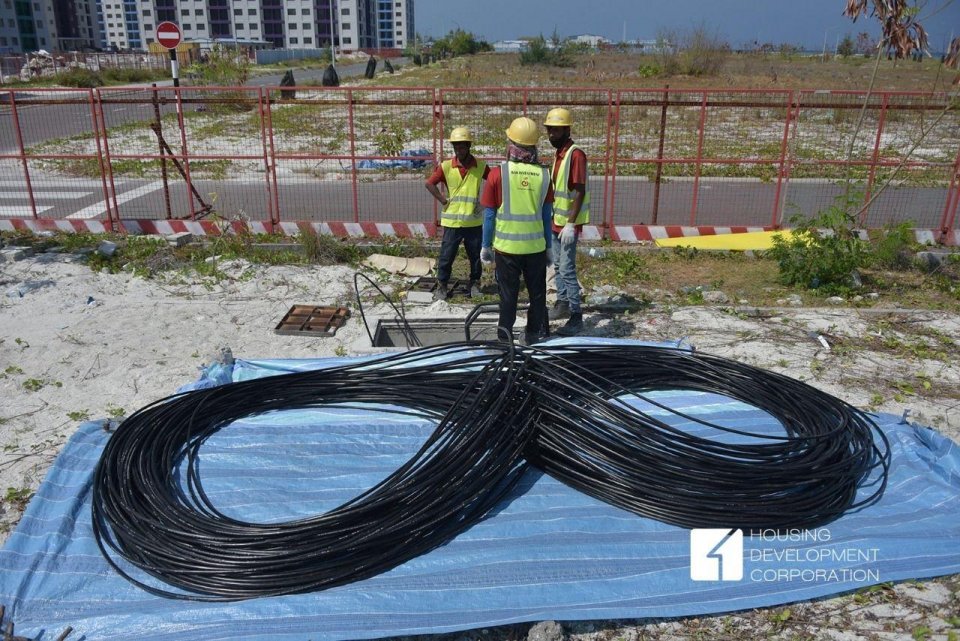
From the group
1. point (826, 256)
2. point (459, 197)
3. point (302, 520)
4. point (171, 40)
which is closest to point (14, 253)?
point (171, 40)

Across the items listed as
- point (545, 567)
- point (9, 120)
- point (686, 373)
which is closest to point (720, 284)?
point (686, 373)

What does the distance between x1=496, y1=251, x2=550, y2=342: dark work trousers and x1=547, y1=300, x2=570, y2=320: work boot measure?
0.94m

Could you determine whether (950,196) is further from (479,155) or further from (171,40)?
(171,40)

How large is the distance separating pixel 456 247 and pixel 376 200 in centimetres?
595

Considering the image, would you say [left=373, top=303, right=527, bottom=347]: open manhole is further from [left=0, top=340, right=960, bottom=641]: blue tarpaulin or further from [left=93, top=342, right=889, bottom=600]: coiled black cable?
[left=0, top=340, right=960, bottom=641]: blue tarpaulin

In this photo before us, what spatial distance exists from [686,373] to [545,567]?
7.55ft

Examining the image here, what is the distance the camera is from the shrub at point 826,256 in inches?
324

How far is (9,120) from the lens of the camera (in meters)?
22.5

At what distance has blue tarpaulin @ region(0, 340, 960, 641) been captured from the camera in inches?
136

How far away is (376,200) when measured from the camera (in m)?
13.5

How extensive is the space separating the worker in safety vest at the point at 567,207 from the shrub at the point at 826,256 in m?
2.98

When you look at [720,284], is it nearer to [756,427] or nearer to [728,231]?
[728,231]

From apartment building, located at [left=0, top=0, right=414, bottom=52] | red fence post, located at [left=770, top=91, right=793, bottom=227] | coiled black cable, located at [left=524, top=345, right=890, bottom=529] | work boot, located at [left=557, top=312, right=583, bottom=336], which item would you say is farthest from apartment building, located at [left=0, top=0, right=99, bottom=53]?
coiled black cable, located at [left=524, top=345, right=890, bottom=529]

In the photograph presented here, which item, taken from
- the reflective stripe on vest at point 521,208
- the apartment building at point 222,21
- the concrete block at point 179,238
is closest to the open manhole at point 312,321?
the reflective stripe on vest at point 521,208
